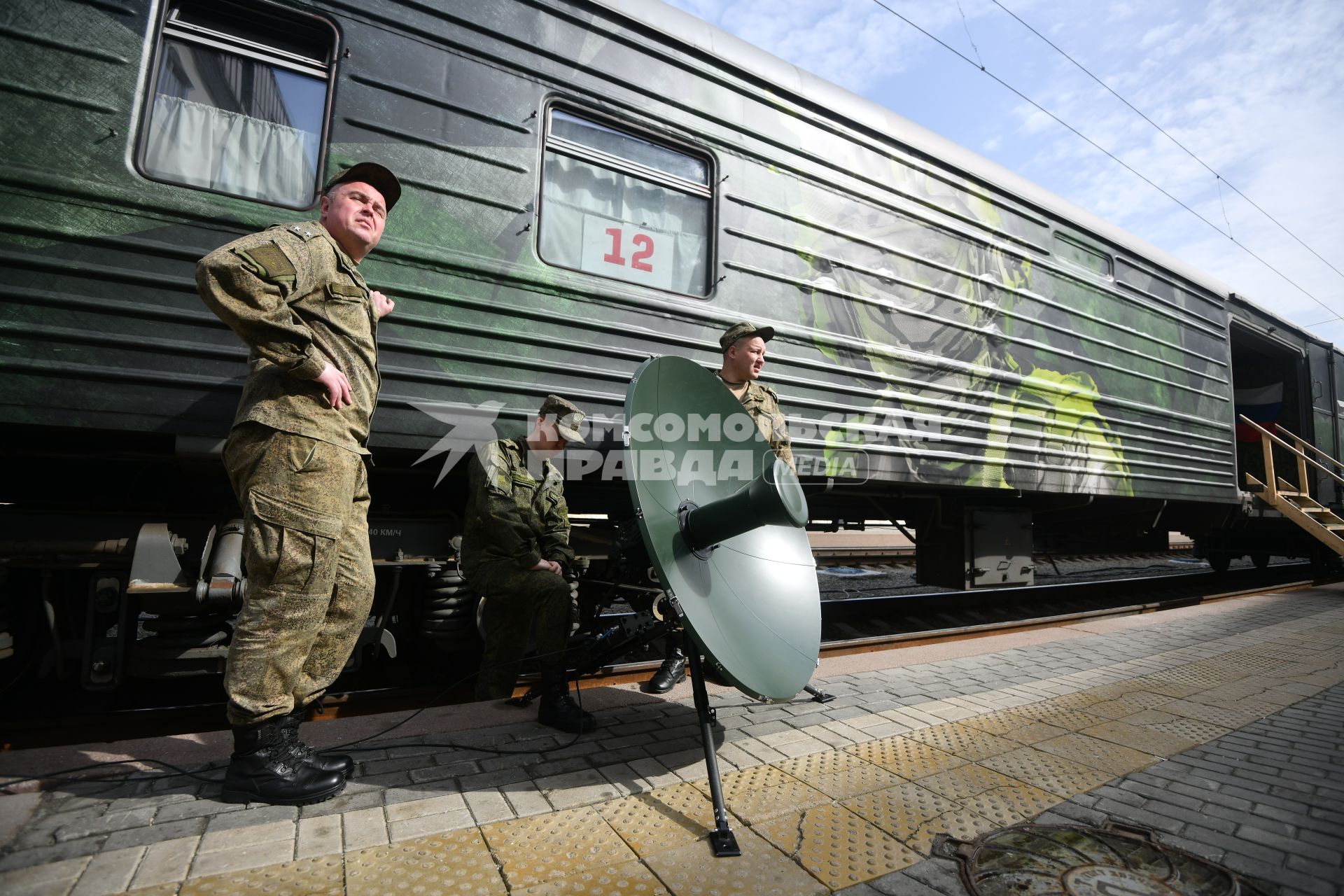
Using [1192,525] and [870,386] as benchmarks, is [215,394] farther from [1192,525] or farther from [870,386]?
[1192,525]

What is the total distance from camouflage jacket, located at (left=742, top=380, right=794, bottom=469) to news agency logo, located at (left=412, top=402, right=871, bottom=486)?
436mm

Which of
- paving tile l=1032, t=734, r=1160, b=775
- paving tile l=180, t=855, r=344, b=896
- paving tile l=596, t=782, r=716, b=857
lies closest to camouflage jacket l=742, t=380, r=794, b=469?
paving tile l=1032, t=734, r=1160, b=775

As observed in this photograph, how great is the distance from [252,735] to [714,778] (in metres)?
1.37

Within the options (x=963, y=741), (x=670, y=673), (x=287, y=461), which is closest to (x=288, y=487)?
(x=287, y=461)

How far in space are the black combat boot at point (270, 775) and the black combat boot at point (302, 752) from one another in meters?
0.02

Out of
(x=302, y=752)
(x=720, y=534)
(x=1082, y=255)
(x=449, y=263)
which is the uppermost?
(x=1082, y=255)

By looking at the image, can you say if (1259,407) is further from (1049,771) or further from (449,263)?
(449,263)

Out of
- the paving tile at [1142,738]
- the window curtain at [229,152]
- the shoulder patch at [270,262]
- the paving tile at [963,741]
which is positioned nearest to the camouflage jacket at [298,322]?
the shoulder patch at [270,262]

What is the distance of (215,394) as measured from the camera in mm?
2650

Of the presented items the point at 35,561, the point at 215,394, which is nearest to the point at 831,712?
the point at 215,394

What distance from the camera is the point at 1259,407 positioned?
10031 mm

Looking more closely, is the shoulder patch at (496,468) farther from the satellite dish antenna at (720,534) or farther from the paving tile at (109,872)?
the paving tile at (109,872)

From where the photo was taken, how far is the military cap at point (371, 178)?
2.32 m

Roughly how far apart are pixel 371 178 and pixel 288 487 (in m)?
1.10
